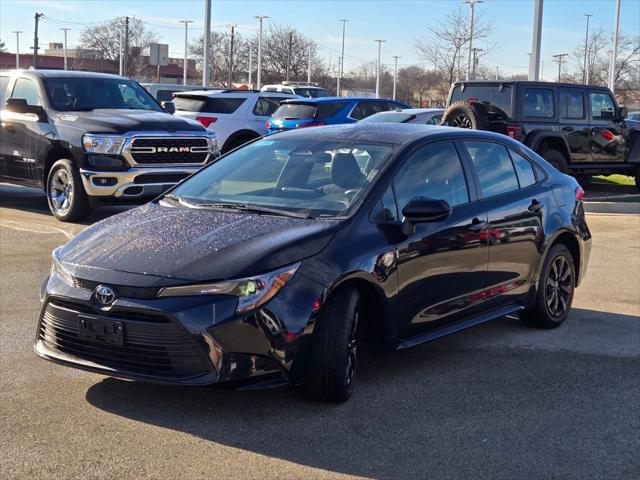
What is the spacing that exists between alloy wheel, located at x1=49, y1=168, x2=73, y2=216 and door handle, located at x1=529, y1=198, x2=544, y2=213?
22.3ft

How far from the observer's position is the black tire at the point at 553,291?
6.79m

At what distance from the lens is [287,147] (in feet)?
19.8

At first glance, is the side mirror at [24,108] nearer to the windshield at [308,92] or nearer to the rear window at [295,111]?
the rear window at [295,111]

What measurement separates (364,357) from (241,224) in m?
1.47

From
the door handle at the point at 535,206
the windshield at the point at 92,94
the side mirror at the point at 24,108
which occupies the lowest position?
the door handle at the point at 535,206

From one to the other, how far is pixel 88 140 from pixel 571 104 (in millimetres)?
8765

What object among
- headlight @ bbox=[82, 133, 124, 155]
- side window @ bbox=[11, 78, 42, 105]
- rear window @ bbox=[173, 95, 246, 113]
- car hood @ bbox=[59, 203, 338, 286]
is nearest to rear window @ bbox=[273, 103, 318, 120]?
rear window @ bbox=[173, 95, 246, 113]

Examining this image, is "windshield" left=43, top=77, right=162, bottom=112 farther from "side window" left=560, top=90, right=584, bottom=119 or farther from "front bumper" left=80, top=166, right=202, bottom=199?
"side window" left=560, top=90, right=584, bottom=119

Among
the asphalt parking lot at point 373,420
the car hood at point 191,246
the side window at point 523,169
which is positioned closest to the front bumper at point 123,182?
the asphalt parking lot at point 373,420

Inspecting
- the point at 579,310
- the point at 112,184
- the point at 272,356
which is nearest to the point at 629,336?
the point at 579,310

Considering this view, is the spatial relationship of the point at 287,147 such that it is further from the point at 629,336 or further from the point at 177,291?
the point at 629,336

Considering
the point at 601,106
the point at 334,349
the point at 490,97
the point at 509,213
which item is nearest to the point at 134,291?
the point at 334,349

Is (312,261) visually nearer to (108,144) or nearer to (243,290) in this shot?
(243,290)

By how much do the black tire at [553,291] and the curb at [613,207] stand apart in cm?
759
